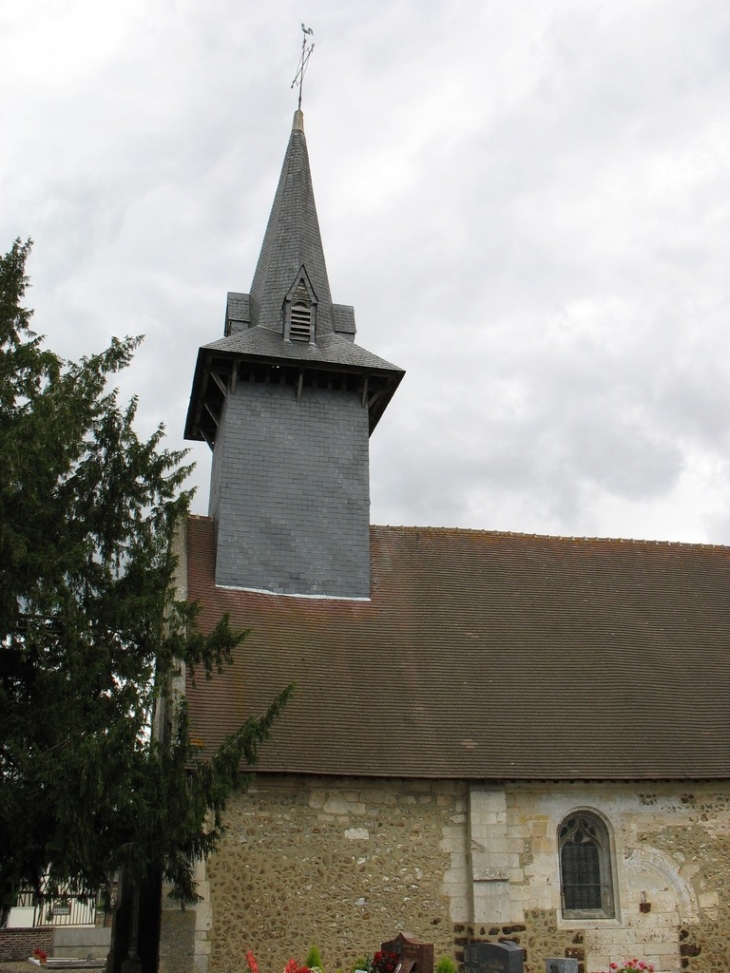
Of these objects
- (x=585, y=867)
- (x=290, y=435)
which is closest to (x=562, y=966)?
(x=585, y=867)

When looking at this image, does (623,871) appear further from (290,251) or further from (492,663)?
(290,251)

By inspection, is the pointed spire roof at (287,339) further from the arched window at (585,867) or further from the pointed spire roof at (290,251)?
the arched window at (585,867)

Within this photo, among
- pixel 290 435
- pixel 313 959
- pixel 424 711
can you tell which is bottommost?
pixel 313 959

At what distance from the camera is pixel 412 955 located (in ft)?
27.7

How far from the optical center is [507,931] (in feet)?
33.1

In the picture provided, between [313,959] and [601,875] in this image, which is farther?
[601,875]

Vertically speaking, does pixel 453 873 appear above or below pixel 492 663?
below

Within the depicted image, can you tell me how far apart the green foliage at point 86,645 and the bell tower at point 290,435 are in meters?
4.26

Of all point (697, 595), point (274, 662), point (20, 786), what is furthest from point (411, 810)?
point (697, 595)

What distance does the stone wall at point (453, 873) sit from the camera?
9.91 meters

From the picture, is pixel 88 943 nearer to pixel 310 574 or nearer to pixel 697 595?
pixel 310 574

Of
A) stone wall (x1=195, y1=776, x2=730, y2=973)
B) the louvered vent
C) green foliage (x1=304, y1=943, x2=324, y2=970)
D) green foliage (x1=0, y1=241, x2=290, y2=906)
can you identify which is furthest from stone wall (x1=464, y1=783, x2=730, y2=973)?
the louvered vent

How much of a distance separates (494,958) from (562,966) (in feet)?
2.50

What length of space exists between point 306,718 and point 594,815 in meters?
3.59
